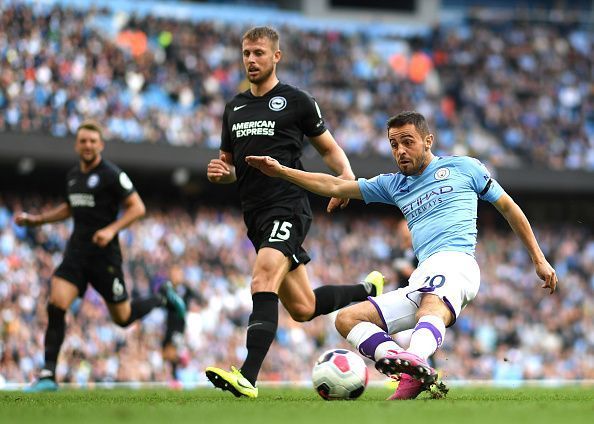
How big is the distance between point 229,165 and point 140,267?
39.7ft

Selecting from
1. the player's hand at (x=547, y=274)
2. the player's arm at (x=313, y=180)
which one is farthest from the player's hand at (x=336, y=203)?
the player's hand at (x=547, y=274)

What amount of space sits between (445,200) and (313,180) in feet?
2.78

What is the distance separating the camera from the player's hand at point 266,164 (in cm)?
691

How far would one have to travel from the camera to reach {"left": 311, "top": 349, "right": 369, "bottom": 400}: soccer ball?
6.84m

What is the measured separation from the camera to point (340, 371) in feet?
22.5

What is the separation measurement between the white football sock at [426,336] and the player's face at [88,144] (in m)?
4.83

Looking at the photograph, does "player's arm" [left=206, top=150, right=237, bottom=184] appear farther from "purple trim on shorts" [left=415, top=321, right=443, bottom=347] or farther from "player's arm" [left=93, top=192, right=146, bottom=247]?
"player's arm" [left=93, top=192, right=146, bottom=247]

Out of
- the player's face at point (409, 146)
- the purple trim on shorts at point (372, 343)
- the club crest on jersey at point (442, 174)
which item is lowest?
the purple trim on shorts at point (372, 343)

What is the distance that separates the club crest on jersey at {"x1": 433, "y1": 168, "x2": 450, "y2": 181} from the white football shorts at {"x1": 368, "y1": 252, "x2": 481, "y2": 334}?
0.51 metres

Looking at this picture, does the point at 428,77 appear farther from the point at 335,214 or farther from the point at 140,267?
the point at 140,267

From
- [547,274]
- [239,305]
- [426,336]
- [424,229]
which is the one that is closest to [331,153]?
[424,229]

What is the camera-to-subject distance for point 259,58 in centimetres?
787

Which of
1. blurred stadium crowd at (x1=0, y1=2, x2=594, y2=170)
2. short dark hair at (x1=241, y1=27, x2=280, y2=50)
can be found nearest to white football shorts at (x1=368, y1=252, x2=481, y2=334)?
short dark hair at (x1=241, y1=27, x2=280, y2=50)

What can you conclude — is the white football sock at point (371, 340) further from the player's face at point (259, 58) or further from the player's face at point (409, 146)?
the player's face at point (259, 58)
